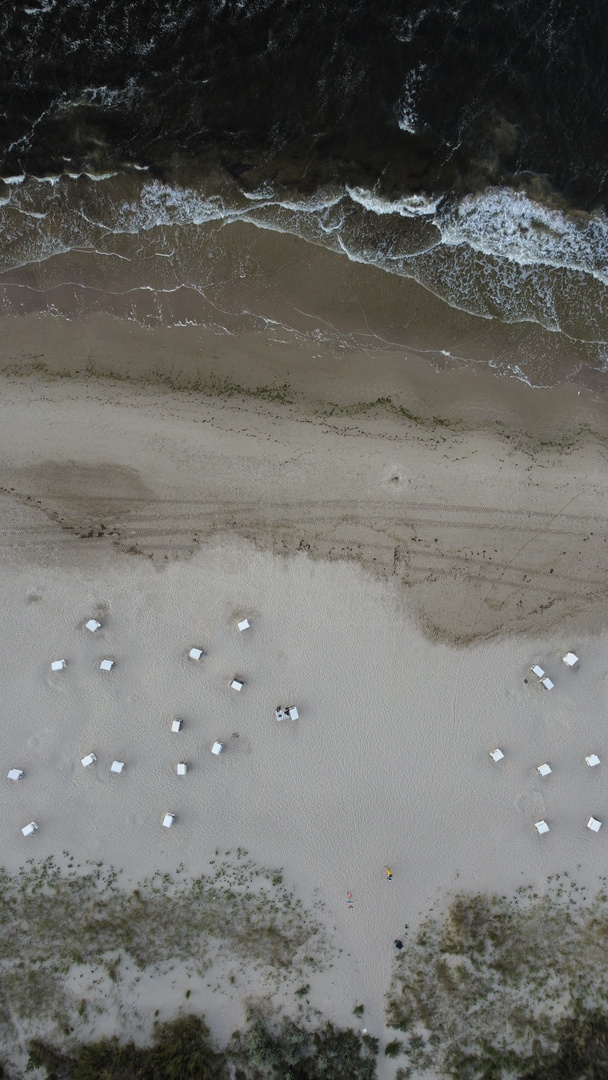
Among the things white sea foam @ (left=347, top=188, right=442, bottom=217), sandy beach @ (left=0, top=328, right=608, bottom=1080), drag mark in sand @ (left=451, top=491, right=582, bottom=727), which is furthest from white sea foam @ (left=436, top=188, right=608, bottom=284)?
drag mark in sand @ (left=451, top=491, right=582, bottom=727)

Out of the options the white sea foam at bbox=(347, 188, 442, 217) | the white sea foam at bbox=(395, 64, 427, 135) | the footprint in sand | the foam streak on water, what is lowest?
the footprint in sand

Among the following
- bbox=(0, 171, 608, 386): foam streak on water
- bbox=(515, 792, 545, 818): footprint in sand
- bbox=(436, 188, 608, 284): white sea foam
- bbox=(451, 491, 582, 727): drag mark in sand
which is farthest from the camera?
bbox=(436, 188, 608, 284): white sea foam

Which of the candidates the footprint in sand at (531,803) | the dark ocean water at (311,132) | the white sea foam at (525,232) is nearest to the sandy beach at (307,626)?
the footprint in sand at (531,803)

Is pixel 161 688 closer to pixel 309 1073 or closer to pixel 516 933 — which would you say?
pixel 309 1073

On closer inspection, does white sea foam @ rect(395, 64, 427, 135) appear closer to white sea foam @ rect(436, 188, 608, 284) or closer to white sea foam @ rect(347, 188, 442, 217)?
white sea foam @ rect(347, 188, 442, 217)

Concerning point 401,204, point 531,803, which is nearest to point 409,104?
point 401,204

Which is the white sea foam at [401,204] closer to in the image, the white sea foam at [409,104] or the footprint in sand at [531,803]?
the white sea foam at [409,104]

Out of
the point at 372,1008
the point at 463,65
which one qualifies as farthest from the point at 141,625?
the point at 463,65

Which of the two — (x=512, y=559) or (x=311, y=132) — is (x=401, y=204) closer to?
(x=311, y=132)
